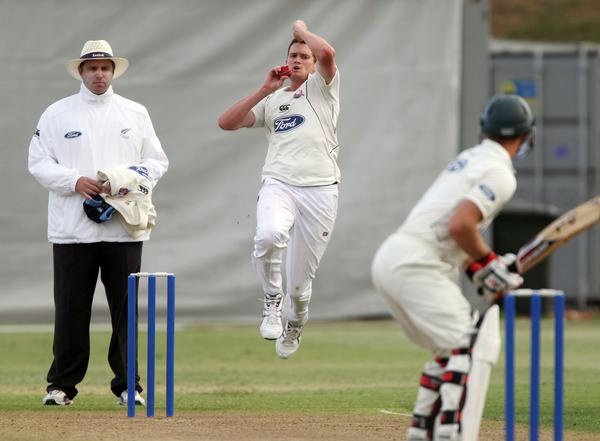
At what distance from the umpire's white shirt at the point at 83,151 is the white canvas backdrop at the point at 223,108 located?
6.37 meters

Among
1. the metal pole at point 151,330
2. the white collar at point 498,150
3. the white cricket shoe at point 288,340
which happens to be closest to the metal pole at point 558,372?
the white collar at point 498,150

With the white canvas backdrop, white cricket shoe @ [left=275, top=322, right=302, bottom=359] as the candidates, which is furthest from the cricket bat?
the white canvas backdrop

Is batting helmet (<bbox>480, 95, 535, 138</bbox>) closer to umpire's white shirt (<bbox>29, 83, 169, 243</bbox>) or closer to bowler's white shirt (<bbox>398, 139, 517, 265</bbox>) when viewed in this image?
bowler's white shirt (<bbox>398, 139, 517, 265</bbox>)

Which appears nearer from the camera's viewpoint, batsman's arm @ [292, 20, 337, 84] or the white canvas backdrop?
batsman's arm @ [292, 20, 337, 84]

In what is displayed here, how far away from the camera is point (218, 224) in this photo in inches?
568

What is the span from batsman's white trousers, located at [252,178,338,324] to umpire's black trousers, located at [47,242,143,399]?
2.45ft

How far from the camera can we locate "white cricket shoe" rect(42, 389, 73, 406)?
7.75m

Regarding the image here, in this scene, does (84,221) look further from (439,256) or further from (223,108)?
(223,108)

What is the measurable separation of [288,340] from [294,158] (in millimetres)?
1195

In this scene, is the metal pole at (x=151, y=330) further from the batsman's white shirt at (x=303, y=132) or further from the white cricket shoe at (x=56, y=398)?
the batsman's white shirt at (x=303, y=132)

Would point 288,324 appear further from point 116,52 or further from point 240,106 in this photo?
point 116,52

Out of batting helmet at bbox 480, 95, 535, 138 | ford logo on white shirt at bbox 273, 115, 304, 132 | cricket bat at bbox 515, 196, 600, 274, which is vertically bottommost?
cricket bat at bbox 515, 196, 600, 274

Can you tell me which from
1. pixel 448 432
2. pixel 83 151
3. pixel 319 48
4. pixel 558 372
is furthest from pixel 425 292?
pixel 83 151

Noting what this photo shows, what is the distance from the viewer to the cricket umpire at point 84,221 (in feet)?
25.0
